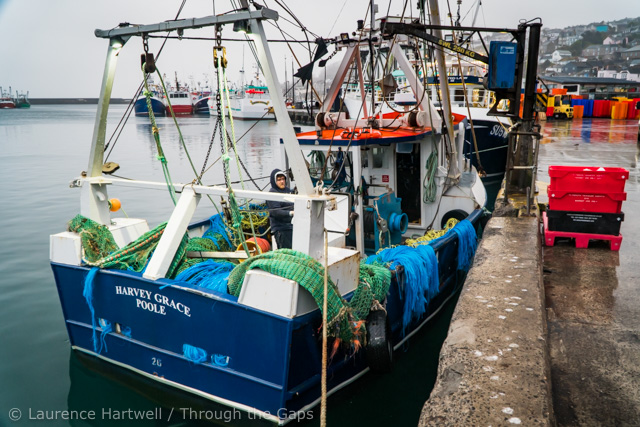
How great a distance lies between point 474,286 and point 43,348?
583 cm

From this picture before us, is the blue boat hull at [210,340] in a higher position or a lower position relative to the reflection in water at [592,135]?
higher

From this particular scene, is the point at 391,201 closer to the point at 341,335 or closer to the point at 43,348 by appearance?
the point at 341,335

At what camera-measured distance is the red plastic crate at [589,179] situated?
593cm

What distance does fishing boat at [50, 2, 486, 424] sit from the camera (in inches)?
159

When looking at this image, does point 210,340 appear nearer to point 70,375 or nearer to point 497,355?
point 497,355

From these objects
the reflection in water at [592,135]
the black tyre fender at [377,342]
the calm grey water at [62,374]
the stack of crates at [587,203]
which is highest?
the stack of crates at [587,203]

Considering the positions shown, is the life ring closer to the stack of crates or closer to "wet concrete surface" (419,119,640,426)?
"wet concrete surface" (419,119,640,426)

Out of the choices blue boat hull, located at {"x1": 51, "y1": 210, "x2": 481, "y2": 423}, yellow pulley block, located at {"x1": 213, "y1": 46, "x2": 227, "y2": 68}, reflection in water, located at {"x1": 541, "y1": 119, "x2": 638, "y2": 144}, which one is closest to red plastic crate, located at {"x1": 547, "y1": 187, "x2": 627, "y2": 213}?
blue boat hull, located at {"x1": 51, "y1": 210, "x2": 481, "y2": 423}

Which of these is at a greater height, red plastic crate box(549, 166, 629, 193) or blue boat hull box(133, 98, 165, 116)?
red plastic crate box(549, 166, 629, 193)

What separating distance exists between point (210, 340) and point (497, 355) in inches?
94.4

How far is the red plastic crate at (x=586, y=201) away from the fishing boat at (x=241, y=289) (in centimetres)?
130

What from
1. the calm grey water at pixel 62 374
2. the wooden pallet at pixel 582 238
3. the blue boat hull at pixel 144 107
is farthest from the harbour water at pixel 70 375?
the blue boat hull at pixel 144 107

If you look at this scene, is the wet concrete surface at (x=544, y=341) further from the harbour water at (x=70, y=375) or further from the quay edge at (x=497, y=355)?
the harbour water at (x=70, y=375)

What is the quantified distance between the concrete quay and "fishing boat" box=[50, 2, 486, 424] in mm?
846
